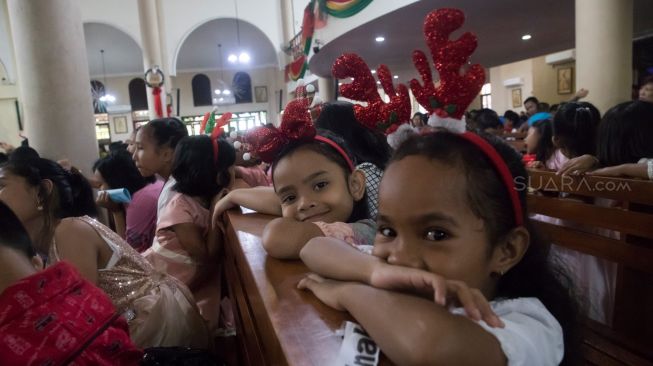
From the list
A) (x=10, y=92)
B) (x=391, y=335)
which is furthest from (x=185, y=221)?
(x=10, y=92)

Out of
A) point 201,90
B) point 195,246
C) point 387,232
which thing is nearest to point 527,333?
point 387,232

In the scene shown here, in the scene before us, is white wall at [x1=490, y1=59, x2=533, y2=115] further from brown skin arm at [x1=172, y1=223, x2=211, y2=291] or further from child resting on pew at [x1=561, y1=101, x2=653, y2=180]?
brown skin arm at [x1=172, y1=223, x2=211, y2=291]

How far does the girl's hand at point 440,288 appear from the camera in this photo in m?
0.60

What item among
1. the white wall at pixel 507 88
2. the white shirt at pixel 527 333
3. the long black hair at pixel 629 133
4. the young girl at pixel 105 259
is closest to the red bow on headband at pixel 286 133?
the young girl at pixel 105 259

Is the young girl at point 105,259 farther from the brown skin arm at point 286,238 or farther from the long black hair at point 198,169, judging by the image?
the brown skin arm at point 286,238

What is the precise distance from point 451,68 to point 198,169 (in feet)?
5.46

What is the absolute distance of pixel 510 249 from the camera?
89 cm

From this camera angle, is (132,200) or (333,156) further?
(132,200)

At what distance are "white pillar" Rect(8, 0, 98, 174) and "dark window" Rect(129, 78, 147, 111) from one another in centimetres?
1853

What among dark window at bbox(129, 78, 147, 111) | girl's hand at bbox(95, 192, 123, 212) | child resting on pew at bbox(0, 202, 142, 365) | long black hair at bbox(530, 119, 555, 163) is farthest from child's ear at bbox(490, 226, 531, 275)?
dark window at bbox(129, 78, 147, 111)

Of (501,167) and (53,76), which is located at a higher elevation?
(53,76)

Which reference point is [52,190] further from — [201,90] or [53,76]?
[201,90]

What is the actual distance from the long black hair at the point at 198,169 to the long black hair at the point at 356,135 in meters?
0.66

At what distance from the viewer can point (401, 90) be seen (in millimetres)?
1148
